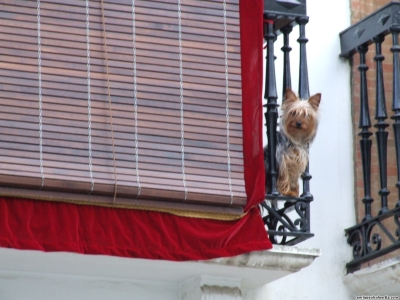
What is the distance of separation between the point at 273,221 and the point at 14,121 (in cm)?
215

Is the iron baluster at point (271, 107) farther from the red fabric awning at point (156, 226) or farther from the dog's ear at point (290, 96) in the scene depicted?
the red fabric awning at point (156, 226)

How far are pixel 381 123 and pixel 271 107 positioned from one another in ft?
3.41

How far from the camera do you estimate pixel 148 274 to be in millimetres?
9523

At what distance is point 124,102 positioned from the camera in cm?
906

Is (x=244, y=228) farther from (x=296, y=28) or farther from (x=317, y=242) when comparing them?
(x=296, y=28)

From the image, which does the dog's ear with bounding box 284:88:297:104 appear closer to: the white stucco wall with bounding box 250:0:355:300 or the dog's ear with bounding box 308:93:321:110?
the dog's ear with bounding box 308:93:321:110

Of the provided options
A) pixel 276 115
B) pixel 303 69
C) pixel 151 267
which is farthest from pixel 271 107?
pixel 151 267

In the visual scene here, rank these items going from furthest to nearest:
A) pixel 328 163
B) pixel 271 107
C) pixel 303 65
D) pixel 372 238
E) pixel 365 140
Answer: pixel 328 163, pixel 365 140, pixel 372 238, pixel 303 65, pixel 271 107

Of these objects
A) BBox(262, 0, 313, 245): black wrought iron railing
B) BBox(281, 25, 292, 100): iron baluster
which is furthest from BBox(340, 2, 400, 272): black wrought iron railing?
BBox(281, 25, 292, 100): iron baluster

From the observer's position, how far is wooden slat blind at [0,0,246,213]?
880 cm

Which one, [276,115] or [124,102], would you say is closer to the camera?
[124,102]

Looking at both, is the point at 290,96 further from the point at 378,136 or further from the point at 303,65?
the point at 378,136

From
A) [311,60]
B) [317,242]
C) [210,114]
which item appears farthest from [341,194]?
[210,114]

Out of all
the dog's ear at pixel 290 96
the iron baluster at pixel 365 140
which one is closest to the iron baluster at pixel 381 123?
the iron baluster at pixel 365 140
